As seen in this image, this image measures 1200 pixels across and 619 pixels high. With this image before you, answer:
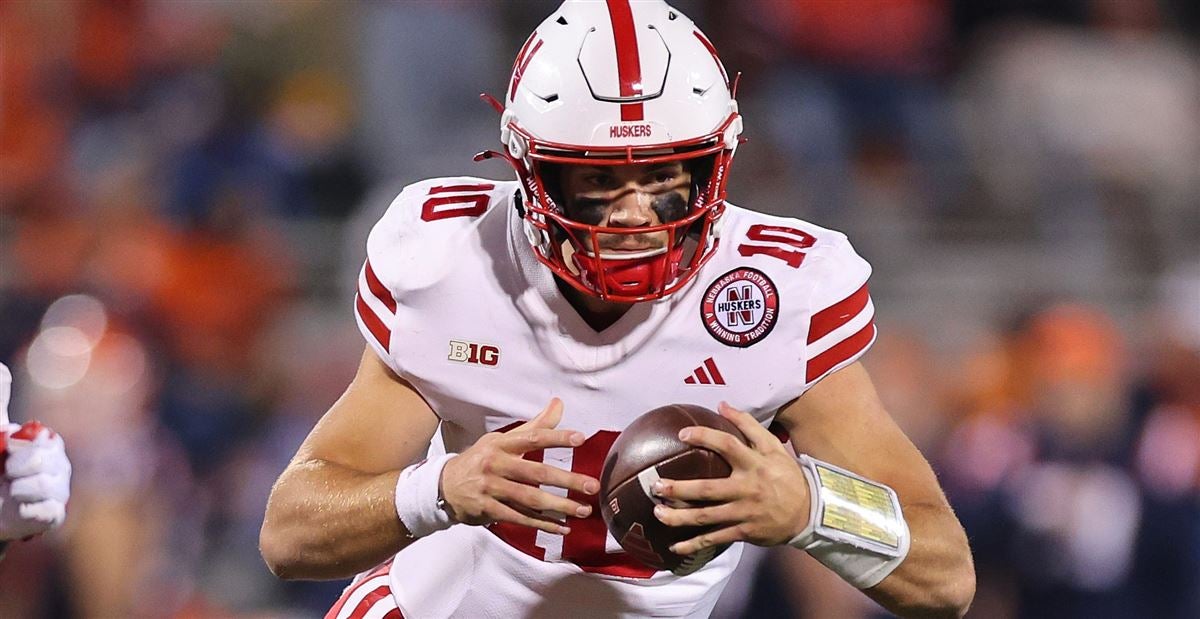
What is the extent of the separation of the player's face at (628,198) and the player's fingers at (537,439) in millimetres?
368

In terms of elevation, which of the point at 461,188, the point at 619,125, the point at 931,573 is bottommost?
the point at 931,573

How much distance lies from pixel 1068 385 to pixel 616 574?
3.38 meters

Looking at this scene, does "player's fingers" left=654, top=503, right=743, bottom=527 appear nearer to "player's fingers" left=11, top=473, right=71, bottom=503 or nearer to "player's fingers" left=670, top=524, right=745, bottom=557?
"player's fingers" left=670, top=524, right=745, bottom=557

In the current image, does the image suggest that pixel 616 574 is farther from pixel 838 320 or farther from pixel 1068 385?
pixel 1068 385

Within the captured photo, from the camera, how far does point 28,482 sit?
2.77 m

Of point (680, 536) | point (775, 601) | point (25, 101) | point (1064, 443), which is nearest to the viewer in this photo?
point (680, 536)

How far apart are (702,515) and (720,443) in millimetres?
105

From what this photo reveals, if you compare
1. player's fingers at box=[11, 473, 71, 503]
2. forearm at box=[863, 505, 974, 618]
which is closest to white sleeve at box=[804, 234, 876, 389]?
forearm at box=[863, 505, 974, 618]

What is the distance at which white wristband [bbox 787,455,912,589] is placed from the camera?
2.66 metres

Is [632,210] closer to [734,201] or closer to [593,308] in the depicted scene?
[593,308]

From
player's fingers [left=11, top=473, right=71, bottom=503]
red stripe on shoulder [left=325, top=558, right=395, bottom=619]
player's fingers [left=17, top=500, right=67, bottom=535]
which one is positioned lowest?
red stripe on shoulder [left=325, top=558, right=395, bottom=619]

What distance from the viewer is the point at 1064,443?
19.1 feet

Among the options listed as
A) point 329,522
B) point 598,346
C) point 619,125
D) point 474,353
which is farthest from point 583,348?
point 329,522

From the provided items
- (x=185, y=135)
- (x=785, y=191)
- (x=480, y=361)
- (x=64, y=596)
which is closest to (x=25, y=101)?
(x=185, y=135)
